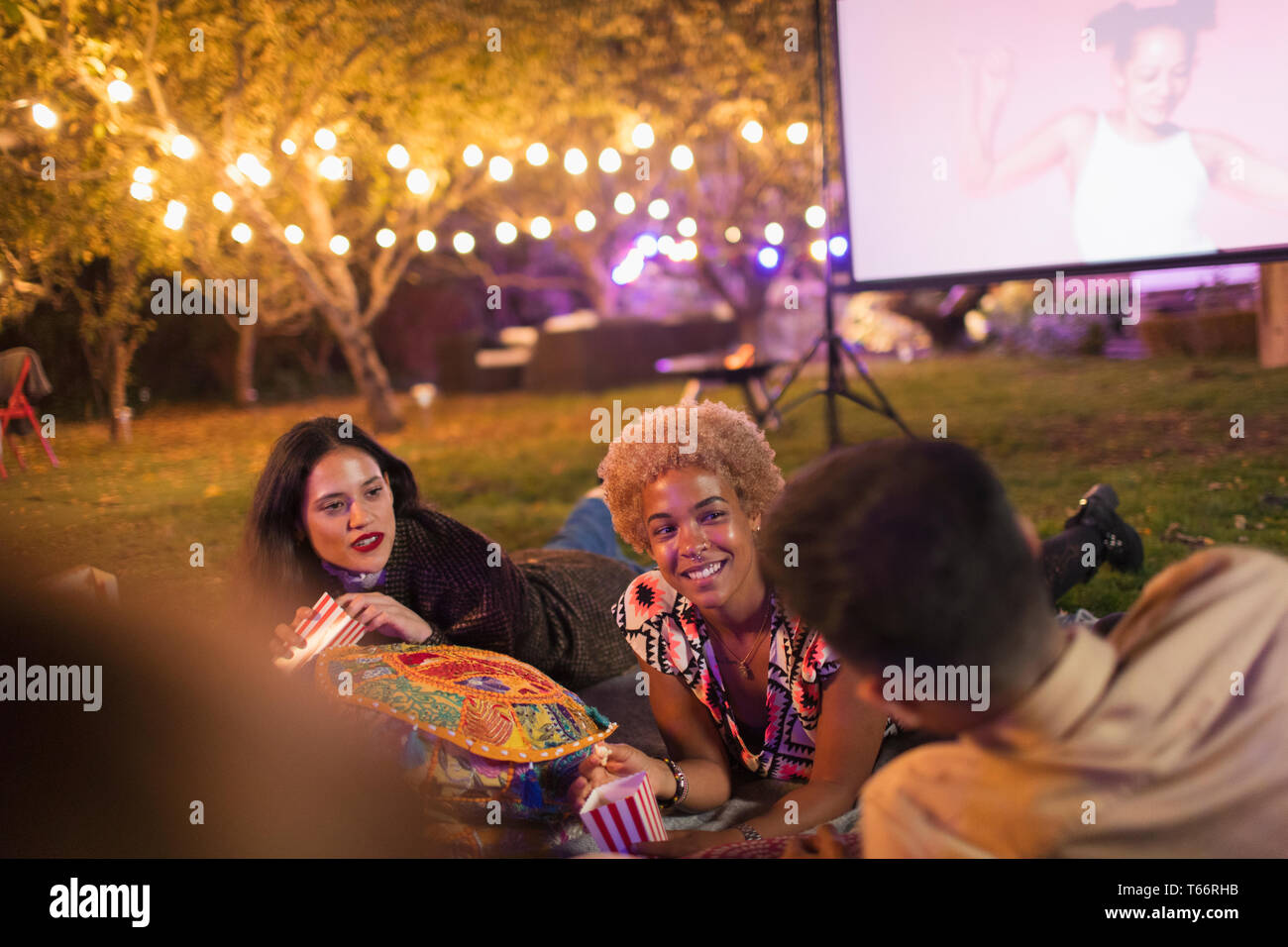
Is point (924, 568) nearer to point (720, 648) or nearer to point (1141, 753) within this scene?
point (1141, 753)

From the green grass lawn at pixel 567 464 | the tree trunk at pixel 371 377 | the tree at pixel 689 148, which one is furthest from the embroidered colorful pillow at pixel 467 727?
the tree at pixel 689 148

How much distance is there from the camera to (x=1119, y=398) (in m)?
4.88

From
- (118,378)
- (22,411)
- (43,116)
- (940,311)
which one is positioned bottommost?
(22,411)

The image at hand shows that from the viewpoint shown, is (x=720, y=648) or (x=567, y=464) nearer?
(x=720, y=648)

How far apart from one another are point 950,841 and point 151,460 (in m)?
2.80

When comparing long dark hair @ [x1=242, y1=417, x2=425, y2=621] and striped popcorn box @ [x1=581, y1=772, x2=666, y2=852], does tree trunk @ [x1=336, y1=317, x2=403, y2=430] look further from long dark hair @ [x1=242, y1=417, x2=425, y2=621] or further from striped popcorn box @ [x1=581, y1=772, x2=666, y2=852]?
striped popcorn box @ [x1=581, y1=772, x2=666, y2=852]

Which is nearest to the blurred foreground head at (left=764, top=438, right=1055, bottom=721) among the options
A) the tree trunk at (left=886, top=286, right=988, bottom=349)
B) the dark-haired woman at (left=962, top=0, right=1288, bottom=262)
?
the dark-haired woman at (left=962, top=0, right=1288, bottom=262)

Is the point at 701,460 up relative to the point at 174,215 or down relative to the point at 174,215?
down

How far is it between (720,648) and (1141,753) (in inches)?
40.4

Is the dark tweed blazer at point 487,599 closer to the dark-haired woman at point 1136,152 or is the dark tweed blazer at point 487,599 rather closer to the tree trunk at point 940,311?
the dark-haired woman at point 1136,152

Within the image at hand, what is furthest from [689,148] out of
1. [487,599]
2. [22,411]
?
[487,599]

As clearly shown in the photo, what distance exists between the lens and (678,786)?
190 cm

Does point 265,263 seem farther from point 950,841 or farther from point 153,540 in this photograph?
point 950,841
